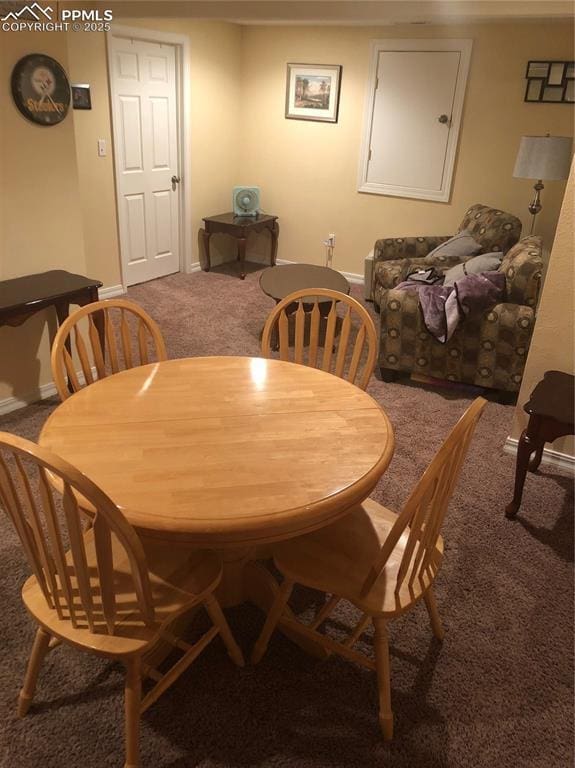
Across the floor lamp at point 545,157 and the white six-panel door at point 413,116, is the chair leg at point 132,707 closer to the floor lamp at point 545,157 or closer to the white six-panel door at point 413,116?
the floor lamp at point 545,157

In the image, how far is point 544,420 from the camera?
2330mm

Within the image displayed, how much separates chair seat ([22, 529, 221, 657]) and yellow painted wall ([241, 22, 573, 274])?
4.31 m

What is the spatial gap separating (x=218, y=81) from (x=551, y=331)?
13.7 feet

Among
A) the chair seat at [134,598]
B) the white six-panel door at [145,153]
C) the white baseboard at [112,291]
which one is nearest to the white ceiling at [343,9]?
the white six-panel door at [145,153]

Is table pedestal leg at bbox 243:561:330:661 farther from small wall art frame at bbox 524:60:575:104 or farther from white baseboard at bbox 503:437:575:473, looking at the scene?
small wall art frame at bbox 524:60:575:104

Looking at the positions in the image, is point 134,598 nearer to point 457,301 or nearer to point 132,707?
point 132,707

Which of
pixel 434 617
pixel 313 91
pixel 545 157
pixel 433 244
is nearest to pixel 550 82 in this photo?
pixel 545 157

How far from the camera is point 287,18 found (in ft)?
10.8

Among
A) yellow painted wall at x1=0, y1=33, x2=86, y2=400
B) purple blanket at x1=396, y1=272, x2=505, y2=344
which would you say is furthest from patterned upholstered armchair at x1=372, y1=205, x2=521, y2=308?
yellow painted wall at x1=0, y1=33, x2=86, y2=400

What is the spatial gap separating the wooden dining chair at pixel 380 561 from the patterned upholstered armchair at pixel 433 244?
2.96 metres

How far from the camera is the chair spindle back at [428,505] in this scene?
1.30m

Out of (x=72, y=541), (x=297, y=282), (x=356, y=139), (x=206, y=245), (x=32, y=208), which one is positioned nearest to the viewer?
(x=72, y=541)

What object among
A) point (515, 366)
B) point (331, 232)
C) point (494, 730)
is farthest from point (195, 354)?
point (494, 730)

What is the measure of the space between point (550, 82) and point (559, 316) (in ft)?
9.06
